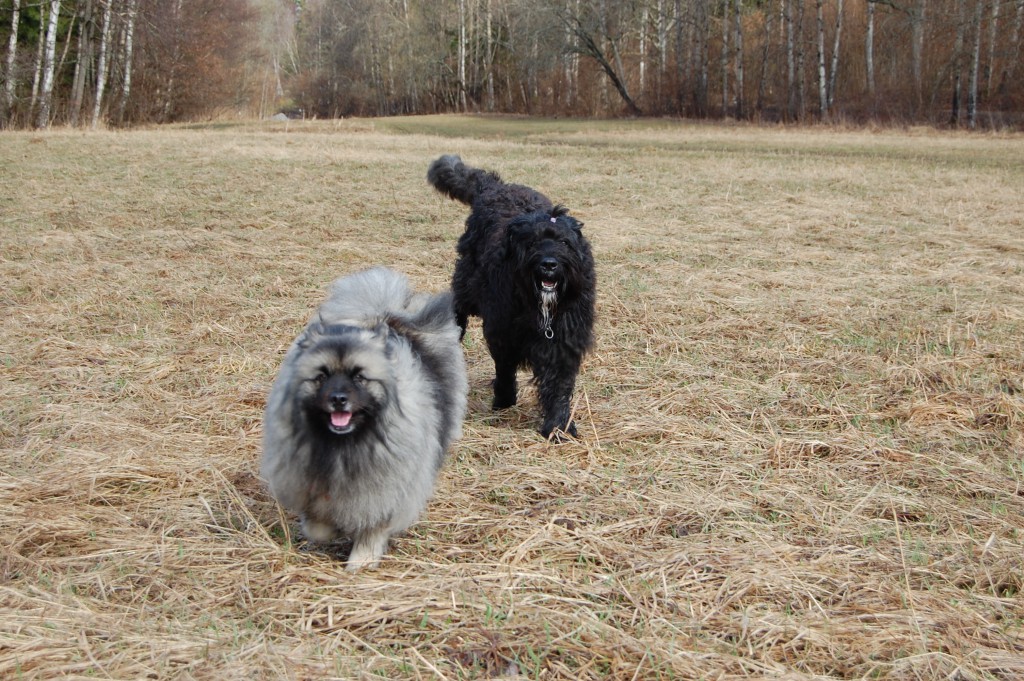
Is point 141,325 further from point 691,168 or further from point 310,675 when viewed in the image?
point 691,168

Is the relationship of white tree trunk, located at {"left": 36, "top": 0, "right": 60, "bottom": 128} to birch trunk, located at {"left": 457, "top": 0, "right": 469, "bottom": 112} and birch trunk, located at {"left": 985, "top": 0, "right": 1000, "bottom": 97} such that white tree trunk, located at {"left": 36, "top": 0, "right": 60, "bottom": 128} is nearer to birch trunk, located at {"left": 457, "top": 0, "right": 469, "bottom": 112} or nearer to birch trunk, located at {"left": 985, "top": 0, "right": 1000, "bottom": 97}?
birch trunk, located at {"left": 457, "top": 0, "right": 469, "bottom": 112}

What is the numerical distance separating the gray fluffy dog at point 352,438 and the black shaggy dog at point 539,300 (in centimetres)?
123

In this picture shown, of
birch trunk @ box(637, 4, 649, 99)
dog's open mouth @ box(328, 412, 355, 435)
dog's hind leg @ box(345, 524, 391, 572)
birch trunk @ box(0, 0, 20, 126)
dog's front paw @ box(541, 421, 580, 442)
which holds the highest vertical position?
birch trunk @ box(637, 4, 649, 99)

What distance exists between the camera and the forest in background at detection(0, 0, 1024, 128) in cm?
2656

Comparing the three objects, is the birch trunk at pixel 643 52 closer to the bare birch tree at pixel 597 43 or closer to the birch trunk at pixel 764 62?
the bare birch tree at pixel 597 43

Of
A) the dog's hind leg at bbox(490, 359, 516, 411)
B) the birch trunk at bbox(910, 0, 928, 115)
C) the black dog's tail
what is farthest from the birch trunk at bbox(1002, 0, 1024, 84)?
the dog's hind leg at bbox(490, 359, 516, 411)

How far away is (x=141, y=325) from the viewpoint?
629 cm

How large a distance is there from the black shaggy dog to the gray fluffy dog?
4.03 feet

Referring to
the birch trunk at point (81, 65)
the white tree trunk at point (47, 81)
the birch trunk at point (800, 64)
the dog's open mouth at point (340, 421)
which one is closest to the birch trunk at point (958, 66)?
the birch trunk at point (800, 64)

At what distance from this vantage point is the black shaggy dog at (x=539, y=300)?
14.4ft

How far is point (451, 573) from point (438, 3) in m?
49.4

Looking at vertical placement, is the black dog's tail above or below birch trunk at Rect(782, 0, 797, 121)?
below

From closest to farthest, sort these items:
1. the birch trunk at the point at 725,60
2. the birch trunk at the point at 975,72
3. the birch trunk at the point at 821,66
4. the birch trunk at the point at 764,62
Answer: the birch trunk at the point at 975,72, the birch trunk at the point at 821,66, the birch trunk at the point at 764,62, the birch trunk at the point at 725,60

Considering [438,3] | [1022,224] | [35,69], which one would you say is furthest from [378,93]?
[1022,224]
